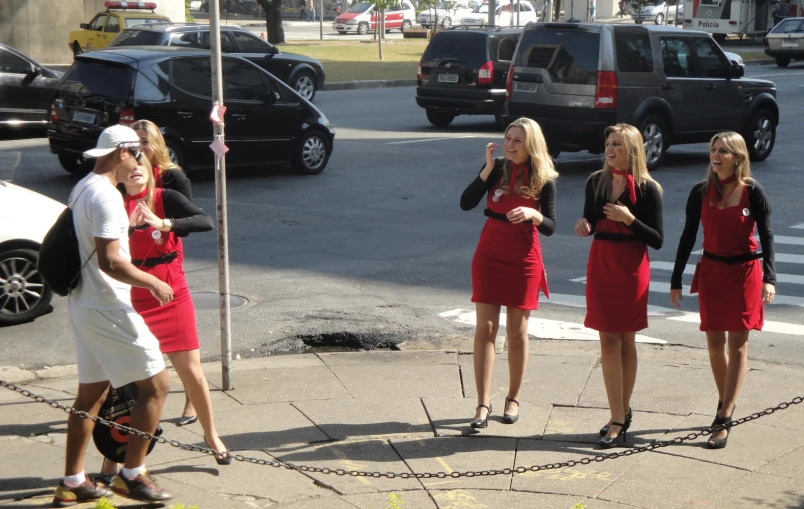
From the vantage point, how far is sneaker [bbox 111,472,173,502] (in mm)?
5109

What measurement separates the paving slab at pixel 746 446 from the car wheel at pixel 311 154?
9.96m

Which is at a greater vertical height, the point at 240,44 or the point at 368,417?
the point at 240,44

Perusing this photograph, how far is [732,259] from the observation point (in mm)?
6051

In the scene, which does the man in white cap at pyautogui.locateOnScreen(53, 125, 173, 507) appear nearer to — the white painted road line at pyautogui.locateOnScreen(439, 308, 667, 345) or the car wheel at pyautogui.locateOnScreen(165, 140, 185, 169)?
the white painted road line at pyautogui.locateOnScreen(439, 308, 667, 345)

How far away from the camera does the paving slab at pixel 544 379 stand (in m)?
6.95

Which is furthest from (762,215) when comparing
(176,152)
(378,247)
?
(176,152)

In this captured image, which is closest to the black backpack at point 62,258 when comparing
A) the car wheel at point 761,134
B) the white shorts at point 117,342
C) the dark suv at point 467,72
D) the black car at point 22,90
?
the white shorts at point 117,342

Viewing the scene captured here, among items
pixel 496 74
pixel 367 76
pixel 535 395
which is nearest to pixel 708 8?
pixel 367 76

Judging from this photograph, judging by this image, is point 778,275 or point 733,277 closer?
point 733,277

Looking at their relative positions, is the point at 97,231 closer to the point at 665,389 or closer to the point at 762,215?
the point at 762,215

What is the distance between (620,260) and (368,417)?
177cm

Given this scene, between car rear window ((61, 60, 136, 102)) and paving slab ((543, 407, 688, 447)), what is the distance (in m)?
8.99

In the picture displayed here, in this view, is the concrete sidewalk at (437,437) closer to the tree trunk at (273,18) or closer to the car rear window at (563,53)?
the car rear window at (563,53)

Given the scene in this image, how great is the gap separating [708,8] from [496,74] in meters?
30.9
